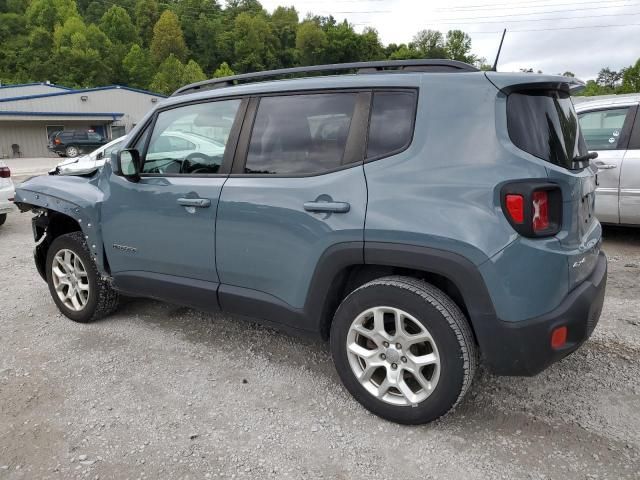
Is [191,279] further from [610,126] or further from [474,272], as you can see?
[610,126]

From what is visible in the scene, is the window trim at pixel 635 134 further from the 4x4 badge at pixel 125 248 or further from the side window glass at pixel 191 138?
the 4x4 badge at pixel 125 248

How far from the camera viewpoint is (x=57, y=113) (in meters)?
39.1

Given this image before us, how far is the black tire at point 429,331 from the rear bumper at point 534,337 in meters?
0.10

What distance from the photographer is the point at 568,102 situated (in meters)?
2.81

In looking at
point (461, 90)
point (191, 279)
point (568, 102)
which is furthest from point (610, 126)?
point (191, 279)

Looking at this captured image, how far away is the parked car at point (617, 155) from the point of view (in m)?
5.62

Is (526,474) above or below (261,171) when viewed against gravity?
below

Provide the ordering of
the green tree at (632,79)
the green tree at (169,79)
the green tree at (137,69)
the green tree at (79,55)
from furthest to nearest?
the green tree at (137,69) → the green tree at (79,55) → the green tree at (169,79) → the green tree at (632,79)

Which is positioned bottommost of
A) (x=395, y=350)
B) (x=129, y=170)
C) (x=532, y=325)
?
(x=395, y=350)

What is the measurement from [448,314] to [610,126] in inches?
186

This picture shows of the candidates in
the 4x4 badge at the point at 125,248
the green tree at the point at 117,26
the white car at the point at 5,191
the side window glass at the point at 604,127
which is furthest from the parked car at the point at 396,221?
the green tree at the point at 117,26

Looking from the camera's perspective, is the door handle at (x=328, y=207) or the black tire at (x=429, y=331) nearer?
the black tire at (x=429, y=331)

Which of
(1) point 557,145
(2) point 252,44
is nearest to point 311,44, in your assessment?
(2) point 252,44

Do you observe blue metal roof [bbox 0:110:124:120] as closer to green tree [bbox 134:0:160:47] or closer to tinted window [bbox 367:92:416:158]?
tinted window [bbox 367:92:416:158]
